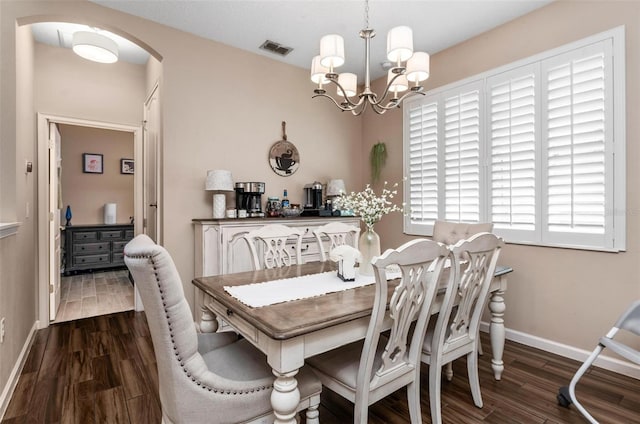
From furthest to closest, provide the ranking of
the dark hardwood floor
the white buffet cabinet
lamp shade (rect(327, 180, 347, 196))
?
lamp shade (rect(327, 180, 347, 196)), the white buffet cabinet, the dark hardwood floor

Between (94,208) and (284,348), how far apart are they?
20.8 feet

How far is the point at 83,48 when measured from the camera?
2.79 metres

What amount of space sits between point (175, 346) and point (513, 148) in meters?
3.09

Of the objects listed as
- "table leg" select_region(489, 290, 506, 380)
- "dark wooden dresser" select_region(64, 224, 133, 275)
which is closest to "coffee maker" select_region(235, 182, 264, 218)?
"table leg" select_region(489, 290, 506, 380)

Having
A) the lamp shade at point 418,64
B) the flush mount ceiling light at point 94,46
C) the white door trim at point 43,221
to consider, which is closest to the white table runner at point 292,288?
the lamp shade at point 418,64

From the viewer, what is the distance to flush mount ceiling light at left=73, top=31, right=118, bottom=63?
2742 millimetres

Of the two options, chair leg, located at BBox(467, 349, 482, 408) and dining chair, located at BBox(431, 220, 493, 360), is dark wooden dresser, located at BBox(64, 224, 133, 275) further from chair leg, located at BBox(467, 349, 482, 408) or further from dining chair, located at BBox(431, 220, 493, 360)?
chair leg, located at BBox(467, 349, 482, 408)

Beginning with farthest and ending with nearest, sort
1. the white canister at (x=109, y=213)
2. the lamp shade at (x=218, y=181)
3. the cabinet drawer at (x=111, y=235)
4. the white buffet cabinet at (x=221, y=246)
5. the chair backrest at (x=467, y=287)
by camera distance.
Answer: the white canister at (x=109, y=213)
the cabinet drawer at (x=111, y=235)
the lamp shade at (x=218, y=181)
the white buffet cabinet at (x=221, y=246)
the chair backrest at (x=467, y=287)

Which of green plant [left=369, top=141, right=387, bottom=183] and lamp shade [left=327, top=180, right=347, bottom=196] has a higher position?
green plant [left=369, top=141, right=387, bottom=183]

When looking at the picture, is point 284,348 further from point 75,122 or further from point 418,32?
point 75,122

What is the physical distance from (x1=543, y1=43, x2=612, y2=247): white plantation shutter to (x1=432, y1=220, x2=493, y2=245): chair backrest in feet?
2.13

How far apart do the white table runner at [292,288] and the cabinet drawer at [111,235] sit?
5.22 m

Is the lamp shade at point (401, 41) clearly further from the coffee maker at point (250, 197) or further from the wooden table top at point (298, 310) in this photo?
the coffee maker at point (250, 197)

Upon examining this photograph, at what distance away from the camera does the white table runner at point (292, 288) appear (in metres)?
1.52
